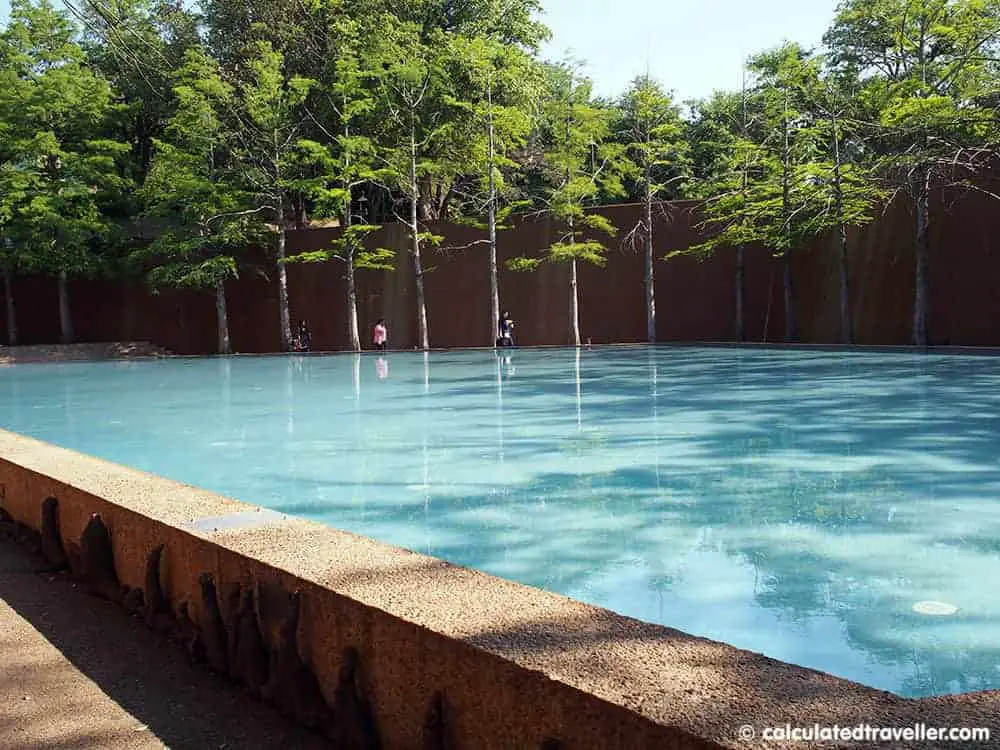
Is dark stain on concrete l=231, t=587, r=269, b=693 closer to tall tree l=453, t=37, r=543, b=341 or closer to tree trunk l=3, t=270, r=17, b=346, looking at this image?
tall tree l=453, t=37, r=543, b=341

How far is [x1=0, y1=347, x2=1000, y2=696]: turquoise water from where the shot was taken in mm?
4332

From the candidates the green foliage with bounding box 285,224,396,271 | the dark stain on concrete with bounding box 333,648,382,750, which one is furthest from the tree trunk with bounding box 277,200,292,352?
the dark stain on concrete with bounding box 333,648,382,750

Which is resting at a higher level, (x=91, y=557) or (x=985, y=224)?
(x=985, y=224)

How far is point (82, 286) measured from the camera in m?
32.7

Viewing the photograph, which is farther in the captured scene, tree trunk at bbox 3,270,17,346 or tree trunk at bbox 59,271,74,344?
tree trunk at bbox 3,270,17,346

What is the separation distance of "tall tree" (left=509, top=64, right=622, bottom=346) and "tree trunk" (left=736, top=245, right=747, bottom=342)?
3257 millimetres

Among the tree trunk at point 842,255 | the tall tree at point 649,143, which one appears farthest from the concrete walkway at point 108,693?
the tall tree at point 649,143

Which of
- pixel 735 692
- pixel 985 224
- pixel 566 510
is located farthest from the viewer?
pixel 985 224

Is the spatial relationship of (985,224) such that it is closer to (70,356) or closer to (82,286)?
(70,356)

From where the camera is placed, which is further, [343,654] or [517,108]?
[517,108]

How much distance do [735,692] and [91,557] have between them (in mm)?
3064

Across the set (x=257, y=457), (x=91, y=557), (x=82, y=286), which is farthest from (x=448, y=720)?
(x=82, y=286)

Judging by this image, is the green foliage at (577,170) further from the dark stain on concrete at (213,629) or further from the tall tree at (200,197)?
the dark stain on concrete at (213,629)

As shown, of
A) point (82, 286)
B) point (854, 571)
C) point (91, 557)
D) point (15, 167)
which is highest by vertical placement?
point (15, 167)
